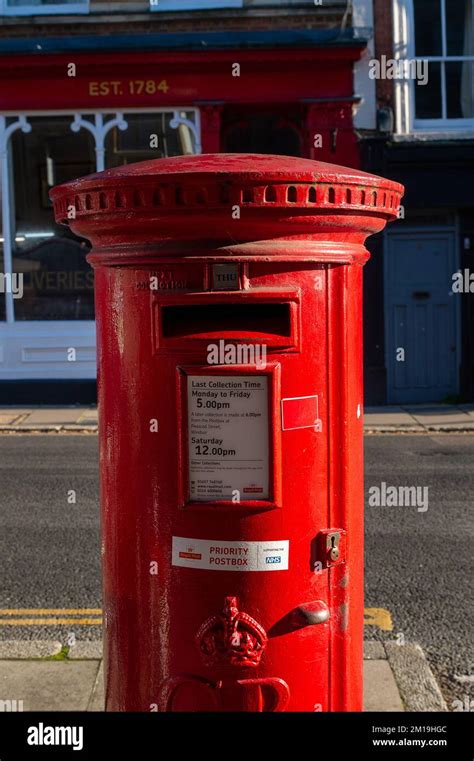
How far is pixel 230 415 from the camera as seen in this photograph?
2635 millimetres

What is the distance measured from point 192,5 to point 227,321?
39.3 ft

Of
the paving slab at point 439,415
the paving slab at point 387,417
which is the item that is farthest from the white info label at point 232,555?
the paving slab at point 439,415

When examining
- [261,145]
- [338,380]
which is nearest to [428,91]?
[261,145]

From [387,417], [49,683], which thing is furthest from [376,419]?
[49,683]

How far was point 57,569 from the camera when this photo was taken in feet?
20.2

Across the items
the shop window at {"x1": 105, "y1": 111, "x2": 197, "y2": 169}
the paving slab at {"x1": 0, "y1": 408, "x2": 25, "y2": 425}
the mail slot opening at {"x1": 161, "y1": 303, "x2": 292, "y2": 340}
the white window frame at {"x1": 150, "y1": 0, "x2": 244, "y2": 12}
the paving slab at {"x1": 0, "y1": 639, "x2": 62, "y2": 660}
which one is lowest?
the paving slab at {"x1": 0, "y1": 408, "x2": 25, "y2": 425}

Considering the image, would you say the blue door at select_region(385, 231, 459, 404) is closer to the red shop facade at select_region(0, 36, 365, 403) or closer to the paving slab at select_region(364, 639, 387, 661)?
the red shop facade at select_region(0, 36, 365, 403)

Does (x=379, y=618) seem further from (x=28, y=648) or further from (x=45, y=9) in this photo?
(x=45, y=9)

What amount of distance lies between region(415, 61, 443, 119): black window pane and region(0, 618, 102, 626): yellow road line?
10.6m

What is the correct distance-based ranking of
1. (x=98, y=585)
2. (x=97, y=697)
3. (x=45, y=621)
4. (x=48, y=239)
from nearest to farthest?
(x=97, y=697) → (x=45, y=621) → (x=98, y=585) → (x=48, y=239)

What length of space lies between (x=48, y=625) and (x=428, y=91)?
1103cm

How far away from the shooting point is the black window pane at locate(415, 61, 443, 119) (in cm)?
1383

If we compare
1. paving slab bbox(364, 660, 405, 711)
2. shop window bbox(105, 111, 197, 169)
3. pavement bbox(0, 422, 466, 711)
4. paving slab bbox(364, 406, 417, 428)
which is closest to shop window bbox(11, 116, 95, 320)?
shop window bbox(105, 111, 197, 169)

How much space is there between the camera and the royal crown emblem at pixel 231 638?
8.82 feet
